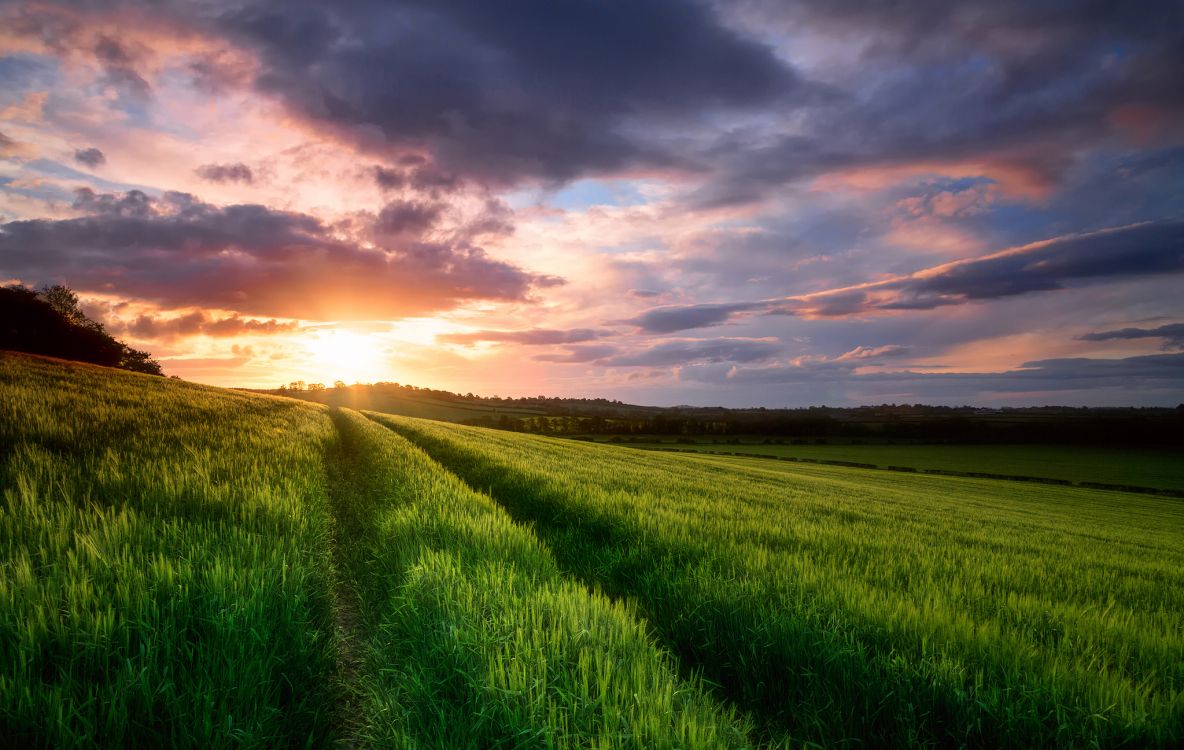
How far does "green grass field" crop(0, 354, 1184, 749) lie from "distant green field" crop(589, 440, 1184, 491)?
6658 centimetres

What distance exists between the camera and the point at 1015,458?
75812mm

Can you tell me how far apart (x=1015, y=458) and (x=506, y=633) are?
98.4 meters

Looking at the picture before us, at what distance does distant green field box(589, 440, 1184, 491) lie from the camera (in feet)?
197

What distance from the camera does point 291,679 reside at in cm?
317

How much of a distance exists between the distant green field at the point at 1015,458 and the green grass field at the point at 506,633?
2621 inches

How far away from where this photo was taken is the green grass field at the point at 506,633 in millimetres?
2537

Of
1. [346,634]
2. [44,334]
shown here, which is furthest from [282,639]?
[44,334]

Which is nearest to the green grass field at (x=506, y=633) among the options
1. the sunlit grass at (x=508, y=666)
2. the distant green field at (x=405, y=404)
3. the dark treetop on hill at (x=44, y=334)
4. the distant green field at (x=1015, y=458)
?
the sunlit grass at (x=508, y=666)

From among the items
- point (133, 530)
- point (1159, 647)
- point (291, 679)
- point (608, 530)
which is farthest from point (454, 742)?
point (1159, 647)

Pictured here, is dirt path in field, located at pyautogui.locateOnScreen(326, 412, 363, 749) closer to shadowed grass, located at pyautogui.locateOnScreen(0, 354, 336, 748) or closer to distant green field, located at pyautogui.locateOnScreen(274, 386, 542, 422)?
shadowed grass, located at pyautogui.locateOnScreen(0, 354, 336, 748)

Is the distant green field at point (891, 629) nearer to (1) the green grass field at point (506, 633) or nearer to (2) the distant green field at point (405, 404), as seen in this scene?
(1) the green grass field at point (506, 633)

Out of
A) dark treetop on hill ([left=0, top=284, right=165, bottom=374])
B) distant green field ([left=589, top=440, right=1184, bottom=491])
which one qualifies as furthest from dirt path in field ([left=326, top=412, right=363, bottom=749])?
distant green field ([left=589, top=440, right=1184, bottom=491])

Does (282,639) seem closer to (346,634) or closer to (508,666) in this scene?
(508,666)

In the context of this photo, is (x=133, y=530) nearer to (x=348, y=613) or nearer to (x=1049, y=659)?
(x=348, y=613)
